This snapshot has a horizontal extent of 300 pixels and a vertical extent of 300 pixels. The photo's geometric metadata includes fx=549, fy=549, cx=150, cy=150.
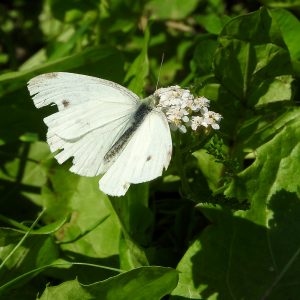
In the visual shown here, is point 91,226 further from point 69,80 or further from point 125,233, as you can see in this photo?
point 69,80

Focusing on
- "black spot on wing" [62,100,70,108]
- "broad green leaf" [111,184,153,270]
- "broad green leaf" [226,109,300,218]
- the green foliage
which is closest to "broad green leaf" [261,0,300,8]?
the green foliage

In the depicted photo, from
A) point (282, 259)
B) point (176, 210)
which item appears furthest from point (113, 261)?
point (282, 259)

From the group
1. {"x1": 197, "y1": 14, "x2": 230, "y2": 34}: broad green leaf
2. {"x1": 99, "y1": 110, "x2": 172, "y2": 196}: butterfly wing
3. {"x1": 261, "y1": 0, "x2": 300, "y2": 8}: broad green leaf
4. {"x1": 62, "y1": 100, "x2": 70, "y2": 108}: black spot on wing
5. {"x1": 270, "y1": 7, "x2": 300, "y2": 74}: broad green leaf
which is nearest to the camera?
{"x1": 99, "y1": 110, "x2": 172, "y2": 196}: butterfly wing

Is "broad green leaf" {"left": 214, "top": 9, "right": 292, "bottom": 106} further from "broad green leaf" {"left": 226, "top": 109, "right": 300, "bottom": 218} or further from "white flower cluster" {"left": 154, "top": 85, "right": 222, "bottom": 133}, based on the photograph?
"white flower cluster" {"left": 154, "top": 85, "right": 222, "bottom": 133}

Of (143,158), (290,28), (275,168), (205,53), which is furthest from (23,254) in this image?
(290,28)

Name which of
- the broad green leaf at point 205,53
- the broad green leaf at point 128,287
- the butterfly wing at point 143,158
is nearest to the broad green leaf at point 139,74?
the broad green leaf at point 205,53

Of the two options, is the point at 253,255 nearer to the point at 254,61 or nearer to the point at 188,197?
the point at 188,197

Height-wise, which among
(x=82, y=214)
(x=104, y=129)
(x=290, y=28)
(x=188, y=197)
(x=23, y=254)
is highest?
(x=104, y=129)

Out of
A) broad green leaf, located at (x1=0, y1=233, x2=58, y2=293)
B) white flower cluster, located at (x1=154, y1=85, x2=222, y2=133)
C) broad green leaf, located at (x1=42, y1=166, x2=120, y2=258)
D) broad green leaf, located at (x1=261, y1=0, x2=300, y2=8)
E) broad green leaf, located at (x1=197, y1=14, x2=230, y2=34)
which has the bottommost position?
broad green leaf, located at (x1=42, y1=166, x2=120, y2=258)
